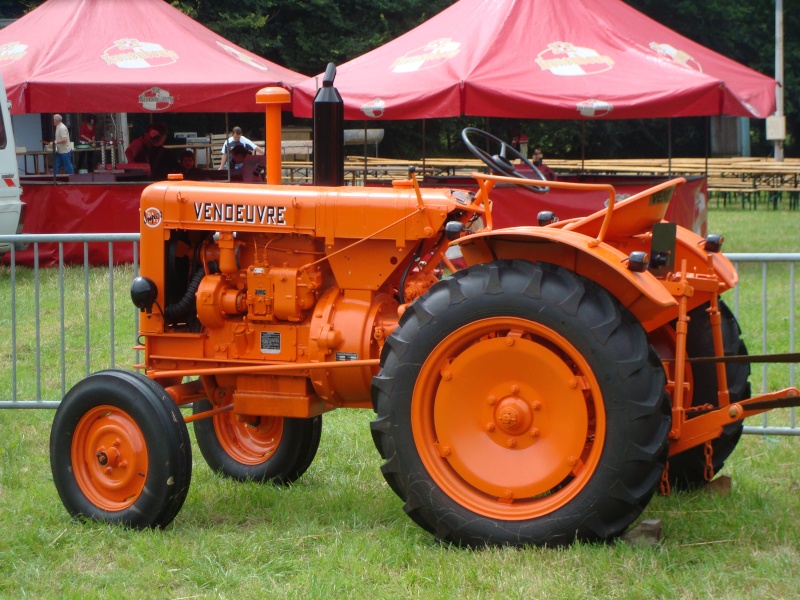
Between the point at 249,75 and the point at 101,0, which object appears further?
the point at 101,0

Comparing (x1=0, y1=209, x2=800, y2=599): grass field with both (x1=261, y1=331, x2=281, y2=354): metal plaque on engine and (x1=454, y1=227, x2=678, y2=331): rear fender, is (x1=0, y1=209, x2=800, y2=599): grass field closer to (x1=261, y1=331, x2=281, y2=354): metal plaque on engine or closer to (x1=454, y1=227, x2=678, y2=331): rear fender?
(x1=261, y1=331, x2=281, y2=354): metal plaque on engine

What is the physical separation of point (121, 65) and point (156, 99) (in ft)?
2.72

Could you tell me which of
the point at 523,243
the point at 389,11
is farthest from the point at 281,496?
the point at 389,11

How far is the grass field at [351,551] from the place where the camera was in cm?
374

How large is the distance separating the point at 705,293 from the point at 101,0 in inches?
528

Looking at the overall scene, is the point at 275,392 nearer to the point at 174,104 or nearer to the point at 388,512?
the point at 388,512

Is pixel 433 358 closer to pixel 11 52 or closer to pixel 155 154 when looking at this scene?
pixel 11 52

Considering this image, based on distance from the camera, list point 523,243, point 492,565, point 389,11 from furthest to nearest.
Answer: point 389,11
point 523,243
point 492,565

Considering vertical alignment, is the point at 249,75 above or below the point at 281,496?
above

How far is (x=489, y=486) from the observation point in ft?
13.1

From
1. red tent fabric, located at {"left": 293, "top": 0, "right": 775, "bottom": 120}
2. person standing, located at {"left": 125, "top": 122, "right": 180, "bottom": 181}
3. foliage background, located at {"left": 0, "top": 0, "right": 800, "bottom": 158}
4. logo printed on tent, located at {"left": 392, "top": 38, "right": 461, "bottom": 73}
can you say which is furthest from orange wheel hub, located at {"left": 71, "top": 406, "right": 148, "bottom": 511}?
foliage background, located at {"left": 0, "top": 0, "right": 800, "bottom": 158}

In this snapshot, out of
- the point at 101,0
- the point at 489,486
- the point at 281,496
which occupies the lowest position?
the point at 281,496

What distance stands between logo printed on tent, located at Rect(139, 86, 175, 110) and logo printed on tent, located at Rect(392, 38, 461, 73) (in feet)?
9.52

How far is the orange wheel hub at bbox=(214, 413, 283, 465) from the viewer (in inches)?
211
